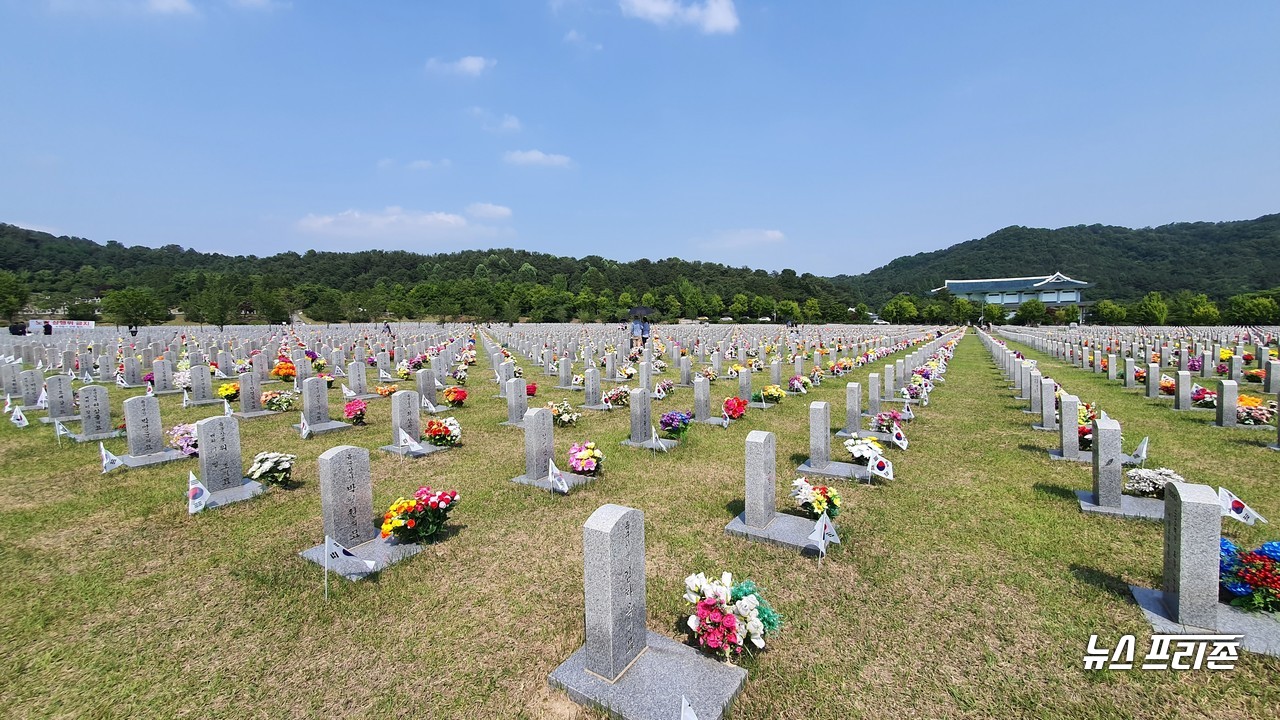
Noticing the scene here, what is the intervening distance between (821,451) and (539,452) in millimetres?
4121

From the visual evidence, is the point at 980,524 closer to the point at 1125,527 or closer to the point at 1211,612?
the point at 1125,527

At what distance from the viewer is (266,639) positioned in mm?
4168

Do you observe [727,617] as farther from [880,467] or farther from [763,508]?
[880,467]

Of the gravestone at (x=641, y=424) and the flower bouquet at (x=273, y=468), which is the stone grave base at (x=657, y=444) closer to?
the gravestone at (x=641, y=424)

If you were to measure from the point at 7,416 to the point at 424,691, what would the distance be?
15.6 metres

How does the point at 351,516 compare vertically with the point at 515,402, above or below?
below

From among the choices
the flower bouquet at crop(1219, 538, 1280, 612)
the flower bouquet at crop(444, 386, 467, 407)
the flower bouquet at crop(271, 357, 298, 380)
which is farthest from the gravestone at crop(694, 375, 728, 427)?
the flower bouquet at crop(271, 357, 298, 380)

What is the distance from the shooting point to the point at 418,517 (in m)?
5.68

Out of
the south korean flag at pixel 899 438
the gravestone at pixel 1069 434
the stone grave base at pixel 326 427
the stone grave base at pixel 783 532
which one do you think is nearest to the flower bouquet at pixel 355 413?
the stone grave base at pixel 326 427

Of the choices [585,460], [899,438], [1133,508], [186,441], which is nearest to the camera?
[1133,508]

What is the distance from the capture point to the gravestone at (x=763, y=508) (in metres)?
5.71

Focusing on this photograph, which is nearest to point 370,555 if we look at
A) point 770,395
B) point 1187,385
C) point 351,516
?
point 351,516

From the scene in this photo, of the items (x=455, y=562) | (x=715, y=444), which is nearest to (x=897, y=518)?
(x=715, y=444)

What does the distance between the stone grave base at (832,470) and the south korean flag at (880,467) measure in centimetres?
34
